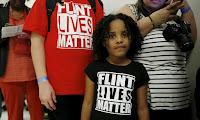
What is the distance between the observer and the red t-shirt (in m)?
0.78

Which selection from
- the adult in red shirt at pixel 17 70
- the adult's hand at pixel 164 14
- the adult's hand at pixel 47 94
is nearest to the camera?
the adult's hand at pixel 47 94

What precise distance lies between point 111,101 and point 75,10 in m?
0.54

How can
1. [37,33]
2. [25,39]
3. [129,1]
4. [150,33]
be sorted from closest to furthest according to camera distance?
[37,33] < [150,33] < [25,39] < [129,1]

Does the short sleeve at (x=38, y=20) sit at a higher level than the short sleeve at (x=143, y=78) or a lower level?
higher

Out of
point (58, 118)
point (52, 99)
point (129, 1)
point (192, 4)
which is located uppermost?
point (129, 1)

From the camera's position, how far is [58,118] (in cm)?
83

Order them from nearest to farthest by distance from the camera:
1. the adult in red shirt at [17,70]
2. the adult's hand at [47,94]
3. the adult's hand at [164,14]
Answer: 1. the adult's hand at [47,94]
2. the adult's hand at [164,14]
3. the adult in red shirt at [17,70]

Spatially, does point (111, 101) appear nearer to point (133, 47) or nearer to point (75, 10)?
point (133, 47)

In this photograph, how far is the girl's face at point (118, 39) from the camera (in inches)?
31.4

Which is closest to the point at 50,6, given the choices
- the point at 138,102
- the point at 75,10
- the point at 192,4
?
the point at 75,10

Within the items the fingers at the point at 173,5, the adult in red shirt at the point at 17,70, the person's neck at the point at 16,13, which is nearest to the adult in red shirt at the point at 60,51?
the fingers at the point at 173,5

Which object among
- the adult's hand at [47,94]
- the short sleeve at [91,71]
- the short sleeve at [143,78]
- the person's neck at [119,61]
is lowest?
the adult's hand at [47,94]

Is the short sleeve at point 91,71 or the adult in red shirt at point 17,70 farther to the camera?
the adult in red shirt at point 17,70

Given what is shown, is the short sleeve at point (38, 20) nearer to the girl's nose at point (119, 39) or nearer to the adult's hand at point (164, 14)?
the girl's nose at point (119, 39)
